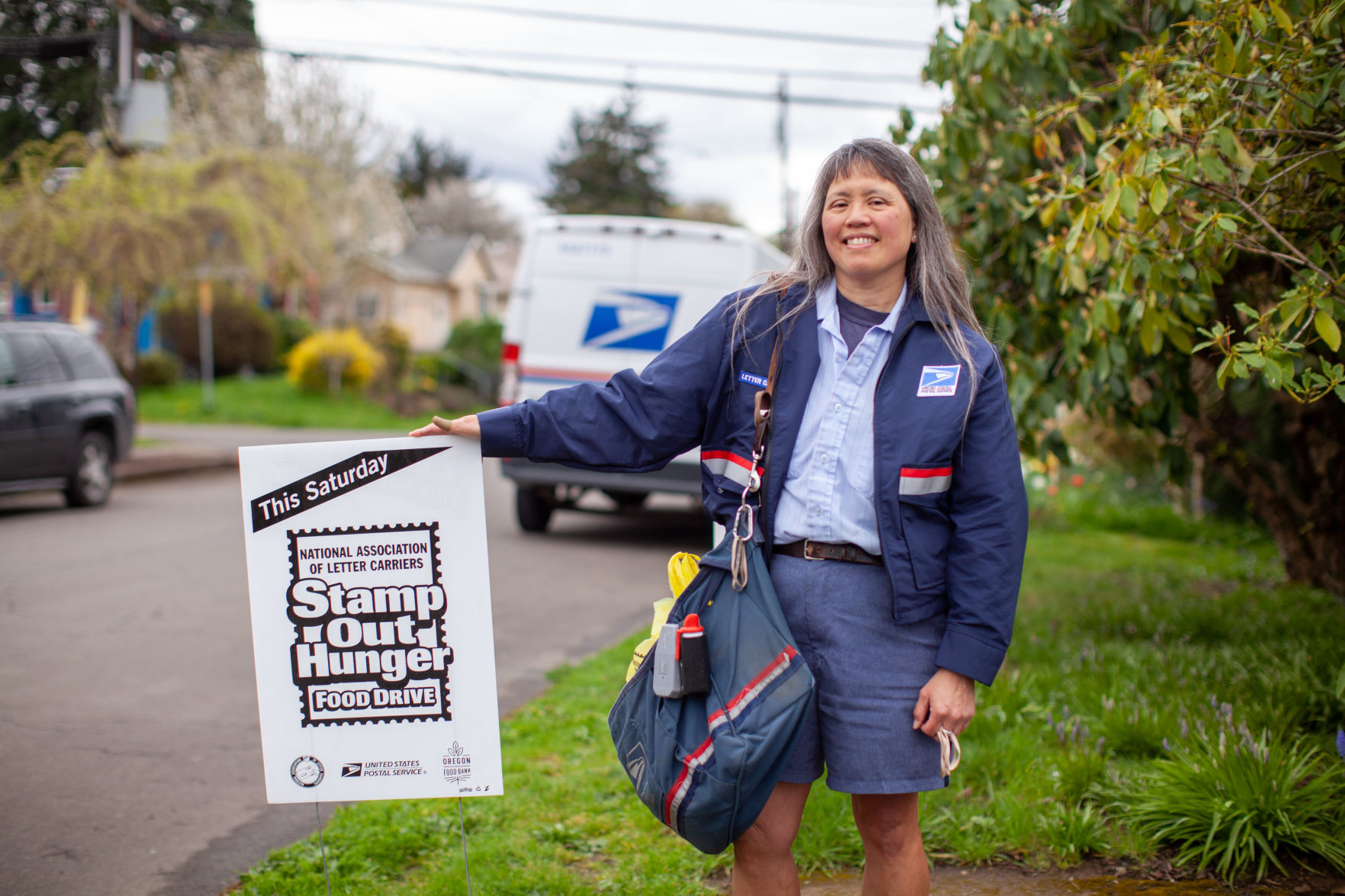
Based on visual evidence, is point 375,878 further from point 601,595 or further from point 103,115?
point 103,115

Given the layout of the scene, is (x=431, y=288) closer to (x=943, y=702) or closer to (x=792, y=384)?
(x=792, y=384)

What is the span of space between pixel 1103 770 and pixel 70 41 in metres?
14.8

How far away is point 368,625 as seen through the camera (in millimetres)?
2660

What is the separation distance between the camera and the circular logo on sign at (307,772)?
8.81 ft

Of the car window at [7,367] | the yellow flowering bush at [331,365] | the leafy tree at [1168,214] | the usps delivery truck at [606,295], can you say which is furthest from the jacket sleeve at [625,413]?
the yellow flowering bush at [331,365]

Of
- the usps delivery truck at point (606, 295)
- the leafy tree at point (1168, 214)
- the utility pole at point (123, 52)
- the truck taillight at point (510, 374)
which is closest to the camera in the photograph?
the leafy tree at point (1168, 214)

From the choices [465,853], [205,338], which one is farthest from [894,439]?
[205,338]

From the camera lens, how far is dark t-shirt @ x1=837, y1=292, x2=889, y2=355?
7.68 feet

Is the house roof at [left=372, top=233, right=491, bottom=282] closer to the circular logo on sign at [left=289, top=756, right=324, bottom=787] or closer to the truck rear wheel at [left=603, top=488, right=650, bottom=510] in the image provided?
the truck rear wheel at [left=603, top=488, right=650, bottom=510]

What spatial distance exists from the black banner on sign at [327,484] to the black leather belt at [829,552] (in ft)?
3.12

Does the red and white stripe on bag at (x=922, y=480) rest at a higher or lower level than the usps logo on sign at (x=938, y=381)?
lower

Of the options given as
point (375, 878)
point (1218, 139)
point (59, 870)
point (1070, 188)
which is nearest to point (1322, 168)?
point (1218, 139)

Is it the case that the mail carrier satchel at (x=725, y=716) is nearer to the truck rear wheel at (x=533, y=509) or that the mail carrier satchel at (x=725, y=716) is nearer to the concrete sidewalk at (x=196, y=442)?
the truck rear wheel at (x=533, y=509)

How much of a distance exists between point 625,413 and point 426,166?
223 feet
